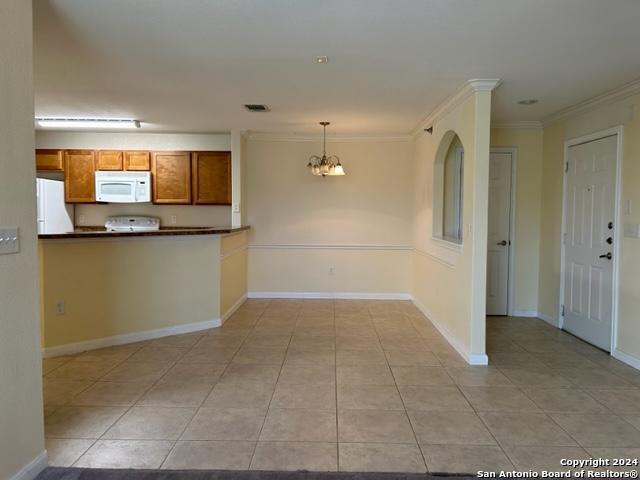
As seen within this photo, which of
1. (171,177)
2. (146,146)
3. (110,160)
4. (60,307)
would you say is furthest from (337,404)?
(110,160)

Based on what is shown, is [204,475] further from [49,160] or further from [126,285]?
[49,160]

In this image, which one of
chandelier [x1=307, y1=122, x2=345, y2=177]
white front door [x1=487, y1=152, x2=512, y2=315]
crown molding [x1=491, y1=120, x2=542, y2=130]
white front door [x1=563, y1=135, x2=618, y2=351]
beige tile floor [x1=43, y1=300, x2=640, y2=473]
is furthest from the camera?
chandelier [x1=307, y1=122, x2=345, y2=177]

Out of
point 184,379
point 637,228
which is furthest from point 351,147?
point 184,379

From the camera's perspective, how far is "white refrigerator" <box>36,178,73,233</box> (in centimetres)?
614

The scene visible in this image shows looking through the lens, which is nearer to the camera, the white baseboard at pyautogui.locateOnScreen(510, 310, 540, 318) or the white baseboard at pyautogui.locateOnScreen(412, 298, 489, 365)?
the white baseboard at pyautogui.locateOnScreen(412, 298, 489, 365)

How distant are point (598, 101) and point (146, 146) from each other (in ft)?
19.3

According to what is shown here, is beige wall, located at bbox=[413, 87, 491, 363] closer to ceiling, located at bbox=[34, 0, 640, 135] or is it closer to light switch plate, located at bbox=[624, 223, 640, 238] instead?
ceiling, located at bbox=[34, 0, 640, 135]

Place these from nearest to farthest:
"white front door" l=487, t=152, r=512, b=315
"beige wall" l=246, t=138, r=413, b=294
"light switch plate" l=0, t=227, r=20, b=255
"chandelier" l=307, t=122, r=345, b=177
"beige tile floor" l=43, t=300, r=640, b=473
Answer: "light switch plate" l=0, t=227, r=20, b=255, "beige tile floor" l=43, t=300, r=640, b=473, "white front door" l=487, t=152, r=512, b=315, "chandelier" l=307, t=122, r=345, b=177, "beige wall" l=246, t=138, r=413, b=294

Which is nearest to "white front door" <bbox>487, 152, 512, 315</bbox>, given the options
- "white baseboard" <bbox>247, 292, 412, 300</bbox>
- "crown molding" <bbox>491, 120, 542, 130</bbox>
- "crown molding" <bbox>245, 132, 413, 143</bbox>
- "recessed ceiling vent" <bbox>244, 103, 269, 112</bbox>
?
"crown molding" <bbox>491, 120, 542, 130</bbox>

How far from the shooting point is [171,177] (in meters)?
6.33

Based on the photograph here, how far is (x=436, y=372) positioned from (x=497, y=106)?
2942 millimetres

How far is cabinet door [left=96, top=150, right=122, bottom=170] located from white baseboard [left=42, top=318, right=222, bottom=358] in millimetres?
3083

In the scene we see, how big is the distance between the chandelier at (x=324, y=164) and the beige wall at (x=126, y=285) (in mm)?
1810

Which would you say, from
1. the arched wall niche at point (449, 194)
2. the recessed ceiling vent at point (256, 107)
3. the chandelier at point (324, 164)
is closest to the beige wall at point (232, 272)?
the chandelier at point (324, 164)
